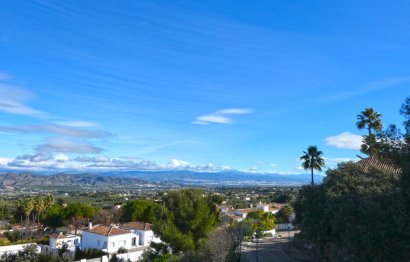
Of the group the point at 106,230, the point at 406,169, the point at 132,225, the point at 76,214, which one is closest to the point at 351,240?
the point at 406,169

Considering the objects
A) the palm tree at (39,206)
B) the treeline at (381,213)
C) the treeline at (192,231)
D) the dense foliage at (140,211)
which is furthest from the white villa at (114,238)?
the treeline at (381,213)

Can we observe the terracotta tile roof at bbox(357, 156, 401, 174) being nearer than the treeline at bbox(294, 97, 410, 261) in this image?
No

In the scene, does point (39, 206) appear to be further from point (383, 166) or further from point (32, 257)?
point (383, 166)

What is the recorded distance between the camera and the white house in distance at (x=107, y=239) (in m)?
43.6

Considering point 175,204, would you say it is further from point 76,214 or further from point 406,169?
point 76,214

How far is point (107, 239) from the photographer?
143ft

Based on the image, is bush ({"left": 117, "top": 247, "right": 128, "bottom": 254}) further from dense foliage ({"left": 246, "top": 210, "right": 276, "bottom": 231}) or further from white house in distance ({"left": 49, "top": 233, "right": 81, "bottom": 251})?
dense foliage ({"left": 246, "top": 210, "right": 276, "bottom": 231})

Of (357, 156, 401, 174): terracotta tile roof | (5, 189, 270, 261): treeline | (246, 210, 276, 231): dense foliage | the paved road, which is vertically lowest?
the paved road

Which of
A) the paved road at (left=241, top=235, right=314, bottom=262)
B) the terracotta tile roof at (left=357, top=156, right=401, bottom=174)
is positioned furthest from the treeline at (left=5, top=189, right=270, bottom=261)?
the terracotta tile roof at (left=357, top=156, right=401, bottom=174)

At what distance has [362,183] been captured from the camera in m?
18.5

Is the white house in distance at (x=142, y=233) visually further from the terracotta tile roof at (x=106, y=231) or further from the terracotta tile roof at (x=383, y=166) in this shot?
the terracotta tile roof at (x=383, y=166)

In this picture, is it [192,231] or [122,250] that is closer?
[192,231]

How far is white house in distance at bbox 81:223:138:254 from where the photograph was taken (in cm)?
4359

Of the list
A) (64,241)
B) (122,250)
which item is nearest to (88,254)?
(122,250)
